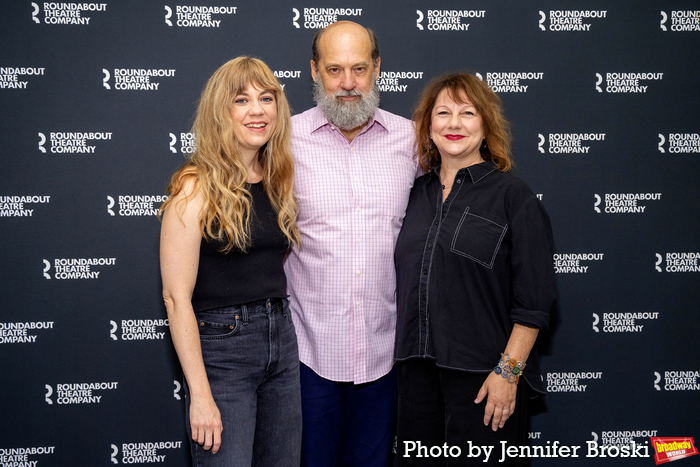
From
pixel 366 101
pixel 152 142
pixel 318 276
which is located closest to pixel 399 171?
pixel 366 101

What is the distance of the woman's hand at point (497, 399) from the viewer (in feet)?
5.29

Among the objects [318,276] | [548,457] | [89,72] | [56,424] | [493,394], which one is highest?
[89,72]

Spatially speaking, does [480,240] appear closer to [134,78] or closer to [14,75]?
[134,78]

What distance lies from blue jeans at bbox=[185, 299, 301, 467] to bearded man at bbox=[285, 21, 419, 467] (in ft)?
0.80

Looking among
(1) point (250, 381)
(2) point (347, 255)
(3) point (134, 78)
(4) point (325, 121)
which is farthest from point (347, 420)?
(3) point (134, 78)

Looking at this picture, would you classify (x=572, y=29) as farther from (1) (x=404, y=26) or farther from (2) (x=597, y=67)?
(1) (x=404, y=26)

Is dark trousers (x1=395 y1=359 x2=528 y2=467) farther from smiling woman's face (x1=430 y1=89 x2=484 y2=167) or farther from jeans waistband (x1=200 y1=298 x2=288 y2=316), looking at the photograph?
smiling woman's face (x1=430 y1=89 x2=484 y2=167)

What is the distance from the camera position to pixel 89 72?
7.71 ft

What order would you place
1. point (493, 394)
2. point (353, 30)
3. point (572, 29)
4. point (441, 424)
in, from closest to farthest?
point (493, 394) → point (441, 424) → point (353, 30) → point (572, 29)

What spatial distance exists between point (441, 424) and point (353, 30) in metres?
1.66

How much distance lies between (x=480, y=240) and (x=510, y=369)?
1.56 ft

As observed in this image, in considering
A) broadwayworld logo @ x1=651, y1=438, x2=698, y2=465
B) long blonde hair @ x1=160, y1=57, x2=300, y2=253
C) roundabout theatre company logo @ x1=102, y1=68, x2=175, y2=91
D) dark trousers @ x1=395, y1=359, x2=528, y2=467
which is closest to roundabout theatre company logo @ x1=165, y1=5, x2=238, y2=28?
roundabout theatre company logo @ x1=102, y1=68, x2=175, y2=91

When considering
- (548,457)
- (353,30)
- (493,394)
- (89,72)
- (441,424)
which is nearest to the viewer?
(493,394)

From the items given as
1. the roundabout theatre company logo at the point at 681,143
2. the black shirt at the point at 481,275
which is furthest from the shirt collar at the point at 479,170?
the roundabout theatre company logo at the point at 681,143
